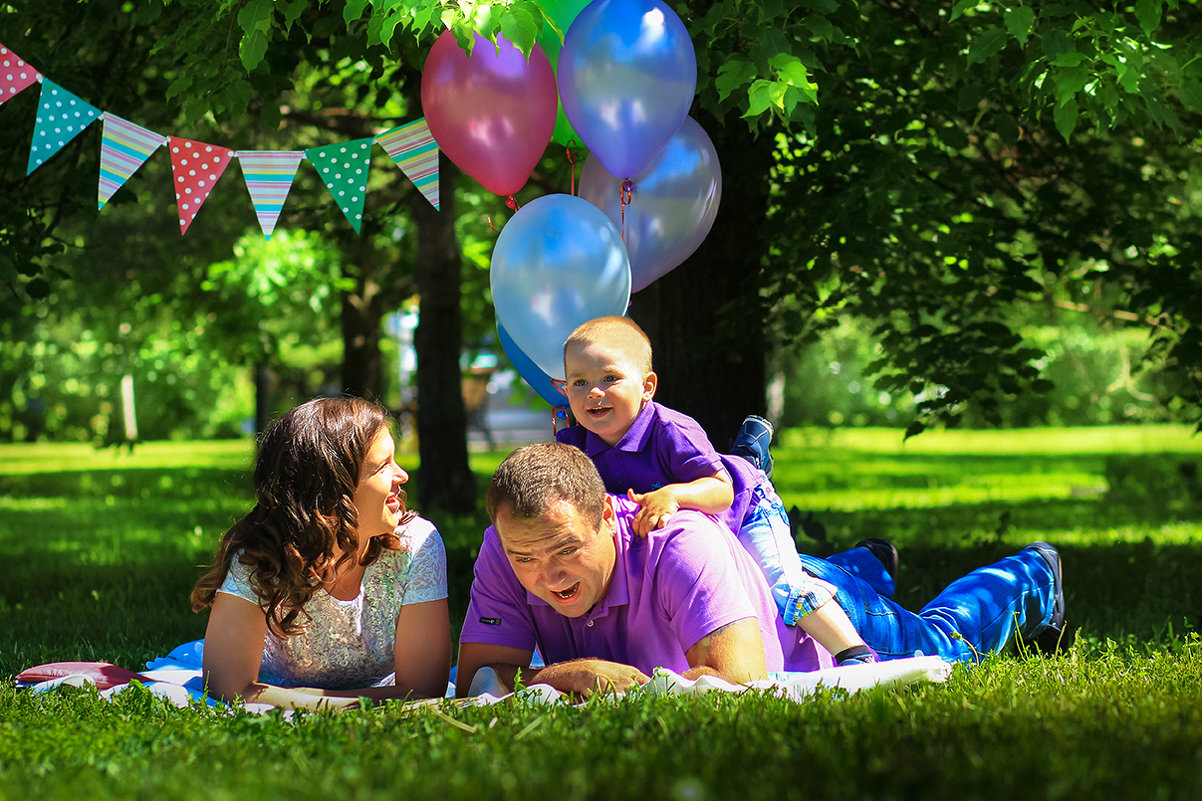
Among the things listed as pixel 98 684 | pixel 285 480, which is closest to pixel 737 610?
pixel 285 480

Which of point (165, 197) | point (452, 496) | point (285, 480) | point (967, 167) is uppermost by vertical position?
point (165, 197)

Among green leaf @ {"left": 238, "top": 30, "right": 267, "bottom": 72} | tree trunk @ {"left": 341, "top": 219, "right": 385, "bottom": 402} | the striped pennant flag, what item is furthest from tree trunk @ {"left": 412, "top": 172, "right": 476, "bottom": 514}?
green leaf @ {"left": 238, "top": 30, "right": 267, "bottom": 72}

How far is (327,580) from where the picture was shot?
343 cm

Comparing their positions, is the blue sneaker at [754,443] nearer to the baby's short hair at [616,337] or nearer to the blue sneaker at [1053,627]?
the baby's short hair at [616,337]

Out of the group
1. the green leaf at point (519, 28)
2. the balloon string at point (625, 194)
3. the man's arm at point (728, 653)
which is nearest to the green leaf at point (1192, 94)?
the balloon string at point (625, 194)

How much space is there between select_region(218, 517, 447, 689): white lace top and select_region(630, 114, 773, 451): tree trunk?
2621 mm

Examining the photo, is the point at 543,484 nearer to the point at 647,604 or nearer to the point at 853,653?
the point at 647,604

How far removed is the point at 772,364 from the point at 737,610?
19118 mm

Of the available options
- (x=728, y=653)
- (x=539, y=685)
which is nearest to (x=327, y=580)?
(x=539, y=685)

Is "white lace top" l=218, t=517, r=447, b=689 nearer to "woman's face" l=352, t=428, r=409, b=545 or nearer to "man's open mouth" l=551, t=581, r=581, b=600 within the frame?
"woman's face" l=352, t=428, r=409, b=545

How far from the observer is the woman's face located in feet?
11.4

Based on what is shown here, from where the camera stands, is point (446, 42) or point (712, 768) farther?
point (446, 42)

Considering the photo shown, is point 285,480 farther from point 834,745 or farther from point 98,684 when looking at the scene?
point 834,745

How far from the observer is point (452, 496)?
953 cm
